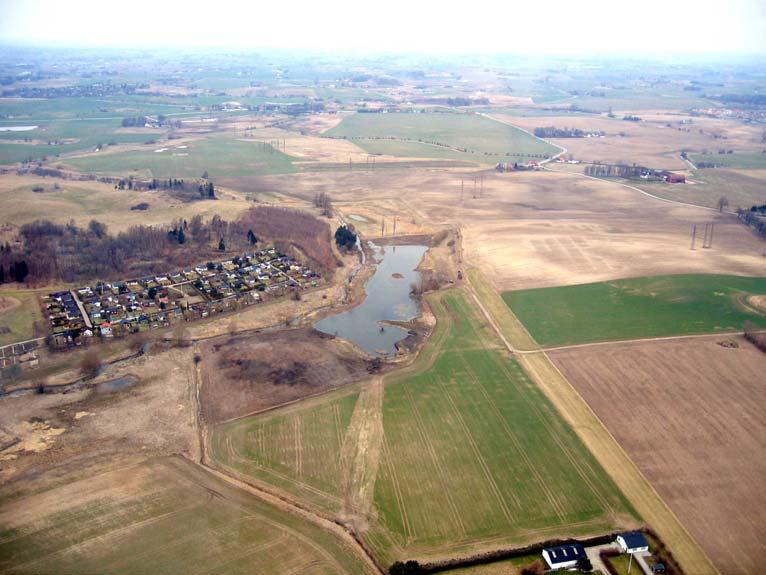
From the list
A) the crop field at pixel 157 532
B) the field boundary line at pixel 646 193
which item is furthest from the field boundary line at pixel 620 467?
the field boundary line at pixel 646 193

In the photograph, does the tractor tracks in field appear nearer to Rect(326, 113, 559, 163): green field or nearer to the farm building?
the farm building

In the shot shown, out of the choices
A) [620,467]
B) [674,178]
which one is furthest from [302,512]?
[674,178]

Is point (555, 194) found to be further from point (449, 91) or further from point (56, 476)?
point (449, 91)

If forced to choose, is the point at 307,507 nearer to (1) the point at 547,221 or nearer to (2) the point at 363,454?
(2) the point at 363,454

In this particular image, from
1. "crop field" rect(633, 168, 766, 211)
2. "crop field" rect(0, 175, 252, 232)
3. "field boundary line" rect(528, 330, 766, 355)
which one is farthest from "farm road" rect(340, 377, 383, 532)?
"crop field" rect(633, 168, 766, 211)

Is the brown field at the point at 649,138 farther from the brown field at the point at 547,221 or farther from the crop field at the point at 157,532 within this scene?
the crop field at the point at 157,532

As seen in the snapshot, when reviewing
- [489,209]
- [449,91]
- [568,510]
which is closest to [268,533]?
[568,510]
